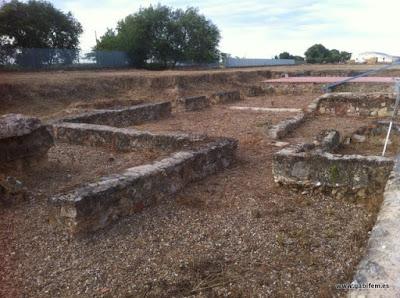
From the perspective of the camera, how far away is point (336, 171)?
18.3 feet

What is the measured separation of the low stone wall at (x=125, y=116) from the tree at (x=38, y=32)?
16.9m

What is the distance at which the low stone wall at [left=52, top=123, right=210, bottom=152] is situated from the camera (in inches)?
309

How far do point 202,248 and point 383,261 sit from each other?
186 cm

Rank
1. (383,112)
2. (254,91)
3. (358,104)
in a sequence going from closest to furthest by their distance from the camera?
1. (383,112)
2. (358,104)
3. (254,91)

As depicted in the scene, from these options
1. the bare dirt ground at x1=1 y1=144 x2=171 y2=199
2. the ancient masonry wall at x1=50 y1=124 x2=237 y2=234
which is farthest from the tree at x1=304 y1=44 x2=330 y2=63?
the ancient masonry wall at x1=50 y1=124 x2=237 y2=234

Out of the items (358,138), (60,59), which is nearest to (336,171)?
(358,138)

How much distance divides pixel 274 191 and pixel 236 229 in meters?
1.52

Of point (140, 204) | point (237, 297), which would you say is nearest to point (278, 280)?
point (237, 297)

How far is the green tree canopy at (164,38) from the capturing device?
126ft

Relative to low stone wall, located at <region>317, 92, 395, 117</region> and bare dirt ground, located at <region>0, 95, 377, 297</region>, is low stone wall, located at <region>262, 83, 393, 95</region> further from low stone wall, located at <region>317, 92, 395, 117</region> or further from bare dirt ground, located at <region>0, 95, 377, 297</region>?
bare dirt ground, located at <region>0, 95, 377, 297</region>

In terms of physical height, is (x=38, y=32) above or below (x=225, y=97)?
above

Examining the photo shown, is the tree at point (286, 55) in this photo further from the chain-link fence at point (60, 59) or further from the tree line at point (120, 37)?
the chain-link fence at point (60, 59)

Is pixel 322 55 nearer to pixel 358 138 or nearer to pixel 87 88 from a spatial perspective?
pixel 87 88

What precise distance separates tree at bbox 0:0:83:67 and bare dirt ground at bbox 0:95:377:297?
2481 centimetres
